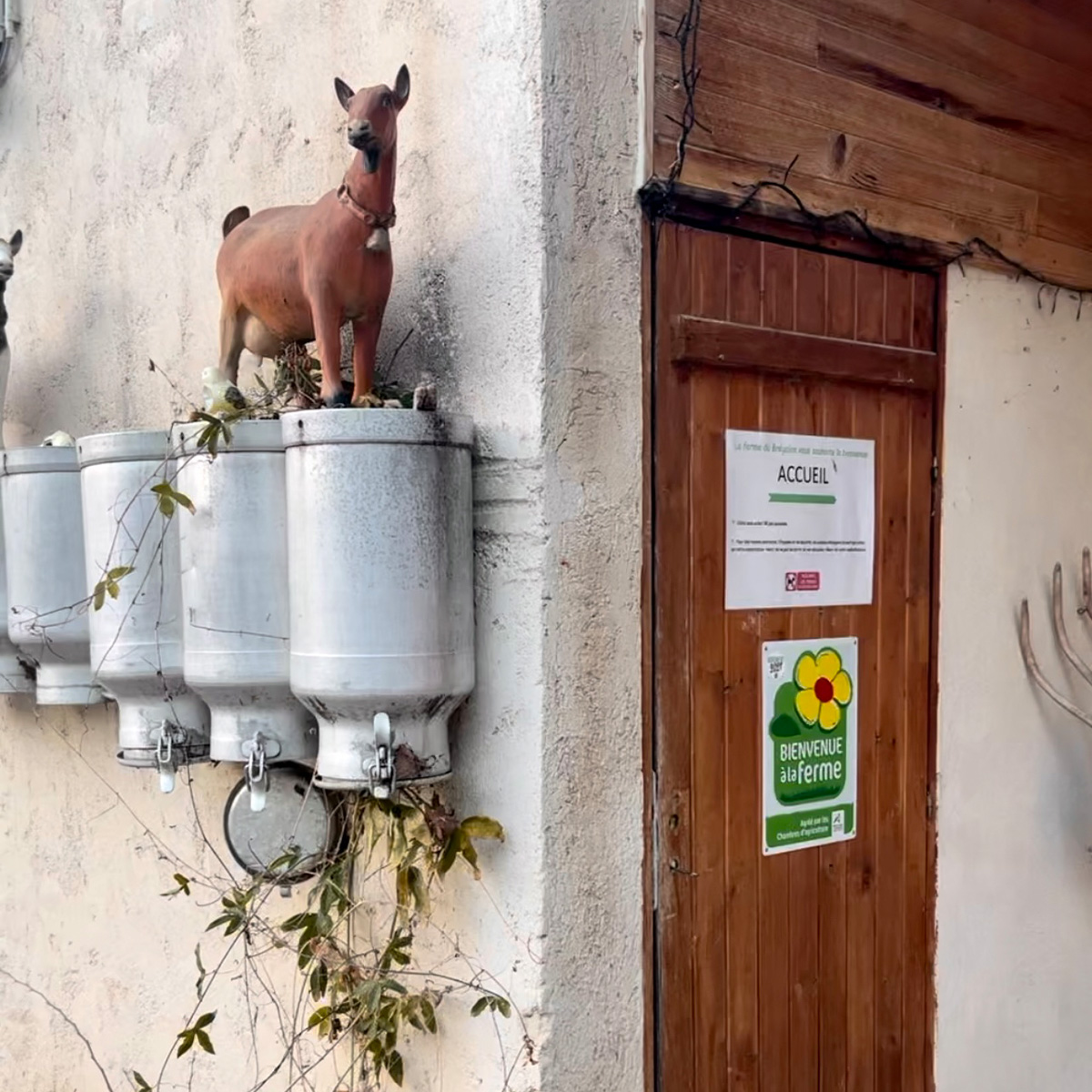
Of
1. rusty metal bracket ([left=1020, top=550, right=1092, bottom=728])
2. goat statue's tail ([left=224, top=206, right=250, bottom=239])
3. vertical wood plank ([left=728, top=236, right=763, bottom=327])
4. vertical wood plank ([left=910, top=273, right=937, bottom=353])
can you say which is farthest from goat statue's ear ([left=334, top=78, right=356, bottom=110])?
rusty metal bracket ([left=1020, top=550, right=1092, bottom=728])

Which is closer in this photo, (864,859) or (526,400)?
(526,400)

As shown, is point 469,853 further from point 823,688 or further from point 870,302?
point 870,302

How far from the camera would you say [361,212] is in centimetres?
163

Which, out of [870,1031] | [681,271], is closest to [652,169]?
[681,271]

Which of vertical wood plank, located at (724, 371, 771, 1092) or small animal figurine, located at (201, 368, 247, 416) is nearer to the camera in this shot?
small animal figurine, located at (201, 368, 247, 416)

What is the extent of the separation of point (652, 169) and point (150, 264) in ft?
4.08

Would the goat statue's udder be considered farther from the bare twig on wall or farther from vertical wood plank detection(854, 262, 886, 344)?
the bare twig on wall

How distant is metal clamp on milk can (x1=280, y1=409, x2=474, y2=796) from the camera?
5.07ft

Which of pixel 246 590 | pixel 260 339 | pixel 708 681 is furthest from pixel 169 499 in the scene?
pixel 708 681

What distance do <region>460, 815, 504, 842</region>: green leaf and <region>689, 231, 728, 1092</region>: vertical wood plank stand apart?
15.4 inches

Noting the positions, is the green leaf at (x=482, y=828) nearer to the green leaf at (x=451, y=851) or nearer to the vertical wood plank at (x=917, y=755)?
the green leaf at (x=451, y=851)

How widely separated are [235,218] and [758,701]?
4.17 ft

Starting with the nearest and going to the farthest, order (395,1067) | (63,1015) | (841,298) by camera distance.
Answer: (395,1067) < (841,298) < (63,1015)

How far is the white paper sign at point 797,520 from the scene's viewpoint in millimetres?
1966
